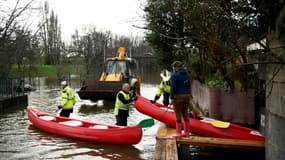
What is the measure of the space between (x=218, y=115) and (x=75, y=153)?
463 centimetres

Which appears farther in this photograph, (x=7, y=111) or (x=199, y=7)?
(x=7, y=111)

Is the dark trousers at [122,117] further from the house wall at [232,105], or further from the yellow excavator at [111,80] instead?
the yellow excavator at [111,80]

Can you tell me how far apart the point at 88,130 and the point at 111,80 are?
39.4 ft

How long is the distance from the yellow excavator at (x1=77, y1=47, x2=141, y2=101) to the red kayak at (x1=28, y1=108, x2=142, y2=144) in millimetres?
7217

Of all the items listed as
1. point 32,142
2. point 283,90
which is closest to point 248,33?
point 283,90

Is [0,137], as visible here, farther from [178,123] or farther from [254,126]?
[254,126]

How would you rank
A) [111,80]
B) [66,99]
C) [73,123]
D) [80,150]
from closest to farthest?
[80,150], [73,123], [66,99], [111,80]

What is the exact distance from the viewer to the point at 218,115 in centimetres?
1154

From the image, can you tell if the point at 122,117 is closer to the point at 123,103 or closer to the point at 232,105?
the point at 123,103

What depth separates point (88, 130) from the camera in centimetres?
1111

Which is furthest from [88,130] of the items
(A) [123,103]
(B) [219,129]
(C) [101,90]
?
(C) [101,90]

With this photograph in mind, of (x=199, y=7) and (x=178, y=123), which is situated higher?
(x=199, y=7)

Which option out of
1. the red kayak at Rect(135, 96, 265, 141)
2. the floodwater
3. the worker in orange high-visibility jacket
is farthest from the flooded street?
the red kayak at Rect(135, 96, 265, 141)

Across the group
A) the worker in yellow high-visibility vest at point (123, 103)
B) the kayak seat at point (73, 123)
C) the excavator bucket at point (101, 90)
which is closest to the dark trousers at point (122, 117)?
the worker in yellow high-visibility vest at point (123, 103)
